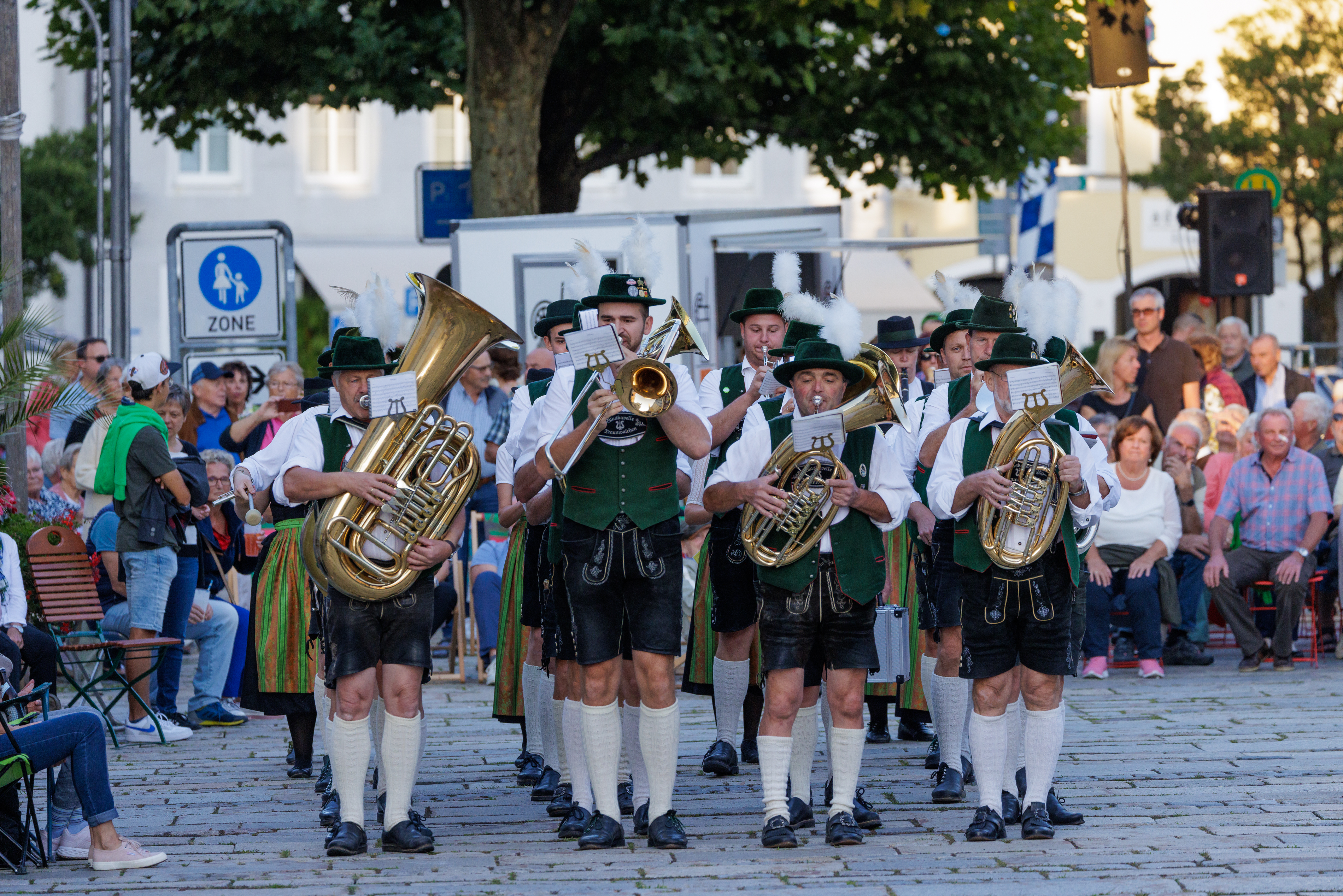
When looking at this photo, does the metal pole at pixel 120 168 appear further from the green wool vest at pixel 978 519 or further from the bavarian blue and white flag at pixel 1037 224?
the green wool vest at pixel 978 519

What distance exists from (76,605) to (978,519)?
4973mm

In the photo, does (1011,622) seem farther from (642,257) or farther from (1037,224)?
(1037,224)

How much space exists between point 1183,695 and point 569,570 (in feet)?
16.8

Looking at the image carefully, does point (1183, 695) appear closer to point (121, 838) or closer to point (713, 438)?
point (713, 438)

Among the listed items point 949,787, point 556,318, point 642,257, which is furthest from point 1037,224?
point 642,257

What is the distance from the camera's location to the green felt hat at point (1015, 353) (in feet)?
21.7

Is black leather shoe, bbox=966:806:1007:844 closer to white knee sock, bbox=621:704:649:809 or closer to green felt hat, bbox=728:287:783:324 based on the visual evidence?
white knee sock, bbox=621:704:649:809

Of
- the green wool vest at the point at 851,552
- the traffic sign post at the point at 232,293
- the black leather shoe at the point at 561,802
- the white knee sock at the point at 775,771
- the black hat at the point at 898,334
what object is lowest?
the black leather shoe at the point at 561,802

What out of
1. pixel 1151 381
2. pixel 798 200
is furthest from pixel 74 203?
pixel 1151 381

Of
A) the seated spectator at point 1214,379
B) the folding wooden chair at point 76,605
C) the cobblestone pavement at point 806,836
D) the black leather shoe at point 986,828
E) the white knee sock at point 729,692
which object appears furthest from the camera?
the seated spectator at point 1214,379

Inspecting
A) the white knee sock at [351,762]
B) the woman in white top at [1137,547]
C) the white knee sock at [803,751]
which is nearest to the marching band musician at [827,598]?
the white knee sock at [803,751]

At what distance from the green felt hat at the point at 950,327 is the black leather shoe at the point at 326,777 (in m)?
3.09

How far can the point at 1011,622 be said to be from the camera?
6707 millimetres

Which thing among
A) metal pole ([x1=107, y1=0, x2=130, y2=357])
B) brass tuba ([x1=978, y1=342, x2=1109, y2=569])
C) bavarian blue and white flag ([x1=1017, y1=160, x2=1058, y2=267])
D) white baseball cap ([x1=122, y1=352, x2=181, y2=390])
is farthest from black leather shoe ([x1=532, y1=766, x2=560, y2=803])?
bavarian blue and white flag ([x1=1017, y1=160, x2=1058, y2=267])
